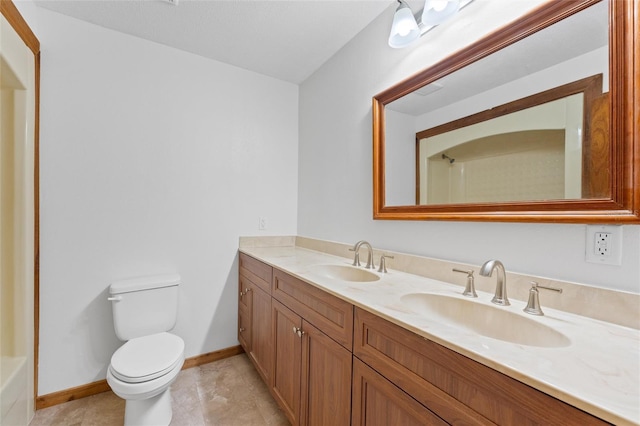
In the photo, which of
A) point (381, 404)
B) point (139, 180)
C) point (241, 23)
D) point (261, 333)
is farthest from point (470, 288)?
point (139, 180)

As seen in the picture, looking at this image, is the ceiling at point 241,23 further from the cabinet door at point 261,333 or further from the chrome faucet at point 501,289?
the cabinet door at point 261,333

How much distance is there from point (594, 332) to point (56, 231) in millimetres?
2657

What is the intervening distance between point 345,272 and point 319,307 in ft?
1.66

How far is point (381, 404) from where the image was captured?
878 mm

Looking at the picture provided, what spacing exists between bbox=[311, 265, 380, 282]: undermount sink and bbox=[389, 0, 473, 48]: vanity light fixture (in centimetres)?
127

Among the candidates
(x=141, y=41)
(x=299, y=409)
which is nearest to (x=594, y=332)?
(x=299, y=409)

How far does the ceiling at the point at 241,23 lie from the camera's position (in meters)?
1.64

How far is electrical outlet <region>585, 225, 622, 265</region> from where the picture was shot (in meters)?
0.82

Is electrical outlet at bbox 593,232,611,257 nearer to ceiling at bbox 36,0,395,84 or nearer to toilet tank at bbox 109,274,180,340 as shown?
ceiling at bbox 36,0,395,84

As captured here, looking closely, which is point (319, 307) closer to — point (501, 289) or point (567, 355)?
point (501, 289)

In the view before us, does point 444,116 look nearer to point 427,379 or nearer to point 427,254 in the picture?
point 427,254

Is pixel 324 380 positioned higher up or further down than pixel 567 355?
further down

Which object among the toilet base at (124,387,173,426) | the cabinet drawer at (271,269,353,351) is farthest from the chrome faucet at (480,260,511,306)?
the toilet base at (124,387,173,426)

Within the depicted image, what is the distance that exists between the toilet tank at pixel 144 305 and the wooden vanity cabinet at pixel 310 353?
819 mm
